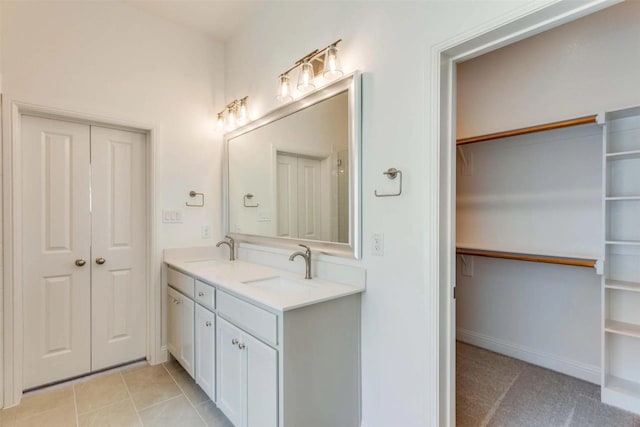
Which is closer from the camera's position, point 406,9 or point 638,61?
point 406,9

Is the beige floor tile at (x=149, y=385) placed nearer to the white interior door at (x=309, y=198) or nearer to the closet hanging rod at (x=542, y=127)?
the white interior door at (x=309, y=198)

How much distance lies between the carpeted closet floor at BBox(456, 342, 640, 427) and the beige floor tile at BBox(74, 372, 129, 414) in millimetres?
2277

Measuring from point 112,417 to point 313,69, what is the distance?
253cm

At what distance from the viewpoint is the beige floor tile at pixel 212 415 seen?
1.89 meters

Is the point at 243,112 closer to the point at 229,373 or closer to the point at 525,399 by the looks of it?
the point at 229,373

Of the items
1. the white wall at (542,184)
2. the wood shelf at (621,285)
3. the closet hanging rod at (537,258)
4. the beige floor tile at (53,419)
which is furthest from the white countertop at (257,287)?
the white wall at (542,184)

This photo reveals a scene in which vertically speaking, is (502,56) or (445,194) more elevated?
(502,56)

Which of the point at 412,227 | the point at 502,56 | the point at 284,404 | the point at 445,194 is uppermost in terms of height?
the point at 502,56

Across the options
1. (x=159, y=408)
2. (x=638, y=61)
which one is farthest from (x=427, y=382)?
(x=638, y=61)

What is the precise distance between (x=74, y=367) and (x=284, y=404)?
80.0 inches

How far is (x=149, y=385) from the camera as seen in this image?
232 centimetres

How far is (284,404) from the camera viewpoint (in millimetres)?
1415

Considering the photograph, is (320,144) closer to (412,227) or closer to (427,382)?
(412,227)

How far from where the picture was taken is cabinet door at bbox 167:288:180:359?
247 cm
